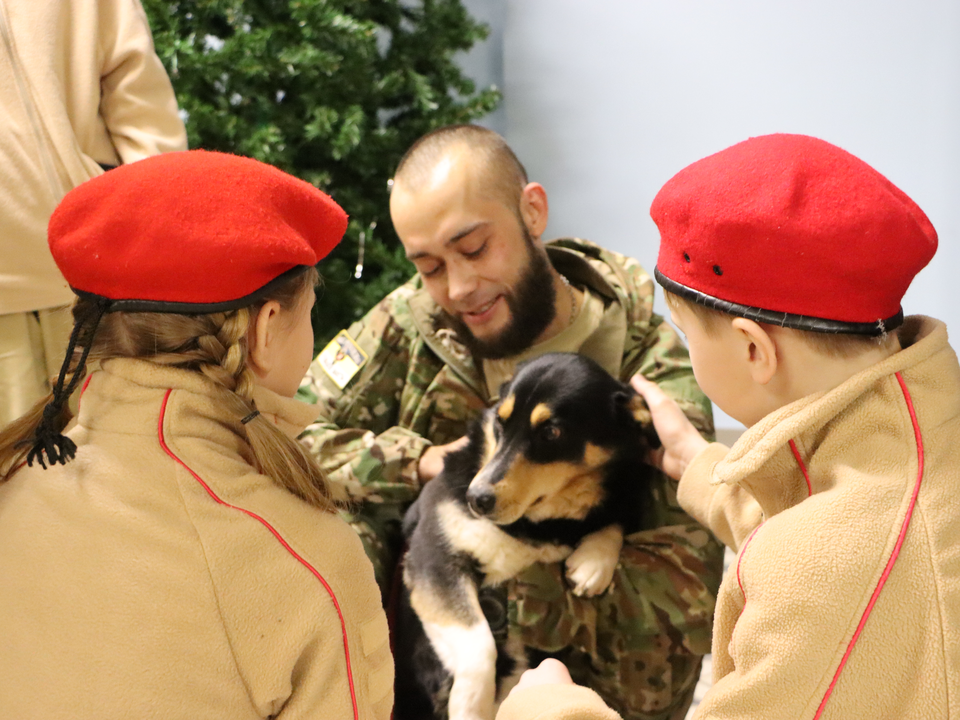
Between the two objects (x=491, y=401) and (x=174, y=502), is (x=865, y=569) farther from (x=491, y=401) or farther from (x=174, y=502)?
(x=491, y=401)

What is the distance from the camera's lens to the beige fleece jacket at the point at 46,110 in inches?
69.0

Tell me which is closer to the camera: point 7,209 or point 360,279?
point 7,209

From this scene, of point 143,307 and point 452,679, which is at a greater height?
point 143,307

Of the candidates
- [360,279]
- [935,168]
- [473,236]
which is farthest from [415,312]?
[935,168]

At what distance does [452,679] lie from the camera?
158 cm

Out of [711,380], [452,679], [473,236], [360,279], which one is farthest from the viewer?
[360,279]

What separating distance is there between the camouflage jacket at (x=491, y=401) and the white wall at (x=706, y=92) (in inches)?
47.5

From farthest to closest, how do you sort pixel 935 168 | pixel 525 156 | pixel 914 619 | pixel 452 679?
pixel 525 156
pixel 935 168
pixel 452 679
pixel 914 619

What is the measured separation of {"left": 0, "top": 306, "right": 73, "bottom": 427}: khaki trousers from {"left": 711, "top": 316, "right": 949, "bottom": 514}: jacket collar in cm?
146

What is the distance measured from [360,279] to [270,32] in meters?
0.87

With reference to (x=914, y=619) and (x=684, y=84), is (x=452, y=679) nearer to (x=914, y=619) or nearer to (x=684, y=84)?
(x=914, y=619)

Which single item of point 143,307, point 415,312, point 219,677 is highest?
point 143,307

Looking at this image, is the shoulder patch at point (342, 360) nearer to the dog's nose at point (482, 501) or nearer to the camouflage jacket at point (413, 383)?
the camouflage jacket at point (413, 383)

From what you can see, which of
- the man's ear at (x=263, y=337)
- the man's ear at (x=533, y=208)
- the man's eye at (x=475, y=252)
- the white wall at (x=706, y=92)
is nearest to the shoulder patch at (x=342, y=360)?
the man's eye at (x=475, y=252)
